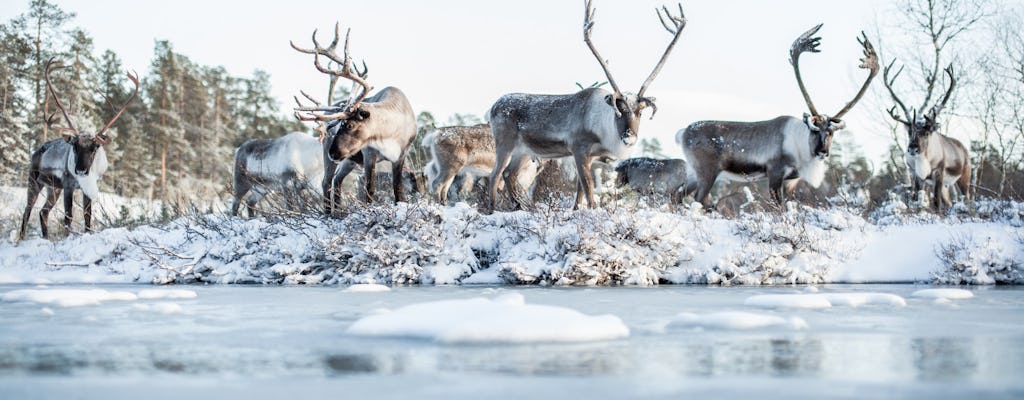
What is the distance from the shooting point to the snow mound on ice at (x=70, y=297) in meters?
6.63

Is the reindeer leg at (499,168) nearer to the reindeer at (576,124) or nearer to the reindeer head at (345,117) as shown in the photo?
the reindeer at (576,124)

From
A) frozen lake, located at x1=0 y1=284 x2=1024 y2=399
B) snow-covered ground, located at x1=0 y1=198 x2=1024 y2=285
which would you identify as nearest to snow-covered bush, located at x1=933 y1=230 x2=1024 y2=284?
snow-covered ground, located at x1=0 y1=198 x2=1024 y2=285

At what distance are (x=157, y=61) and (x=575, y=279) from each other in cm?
3659

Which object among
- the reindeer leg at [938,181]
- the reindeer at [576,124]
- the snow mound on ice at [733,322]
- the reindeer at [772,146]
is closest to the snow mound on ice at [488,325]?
the snow mound on ice at [733,322]

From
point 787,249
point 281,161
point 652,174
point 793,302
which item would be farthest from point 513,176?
point 652,174

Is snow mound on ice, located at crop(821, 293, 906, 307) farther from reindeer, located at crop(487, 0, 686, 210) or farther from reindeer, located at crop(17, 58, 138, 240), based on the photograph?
reindeer, located at crop(17, 58, 138, 240)

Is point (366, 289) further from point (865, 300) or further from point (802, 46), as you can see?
point (802, 46)

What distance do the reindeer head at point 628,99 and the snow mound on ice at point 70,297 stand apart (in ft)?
19.1

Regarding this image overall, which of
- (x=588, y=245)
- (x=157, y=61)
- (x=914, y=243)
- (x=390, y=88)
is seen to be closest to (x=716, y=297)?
(x=588, y=245)

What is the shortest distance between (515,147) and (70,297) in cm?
633

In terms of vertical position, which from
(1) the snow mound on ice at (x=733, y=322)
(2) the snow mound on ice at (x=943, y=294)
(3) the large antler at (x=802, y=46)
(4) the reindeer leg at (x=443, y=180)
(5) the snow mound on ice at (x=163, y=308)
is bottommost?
(5) the snow mound on ice at (x=163, y=308)

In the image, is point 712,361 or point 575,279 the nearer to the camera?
point 712,361

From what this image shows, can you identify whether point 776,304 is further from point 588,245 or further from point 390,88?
point 390,88

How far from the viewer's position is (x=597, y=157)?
38.4 feet
